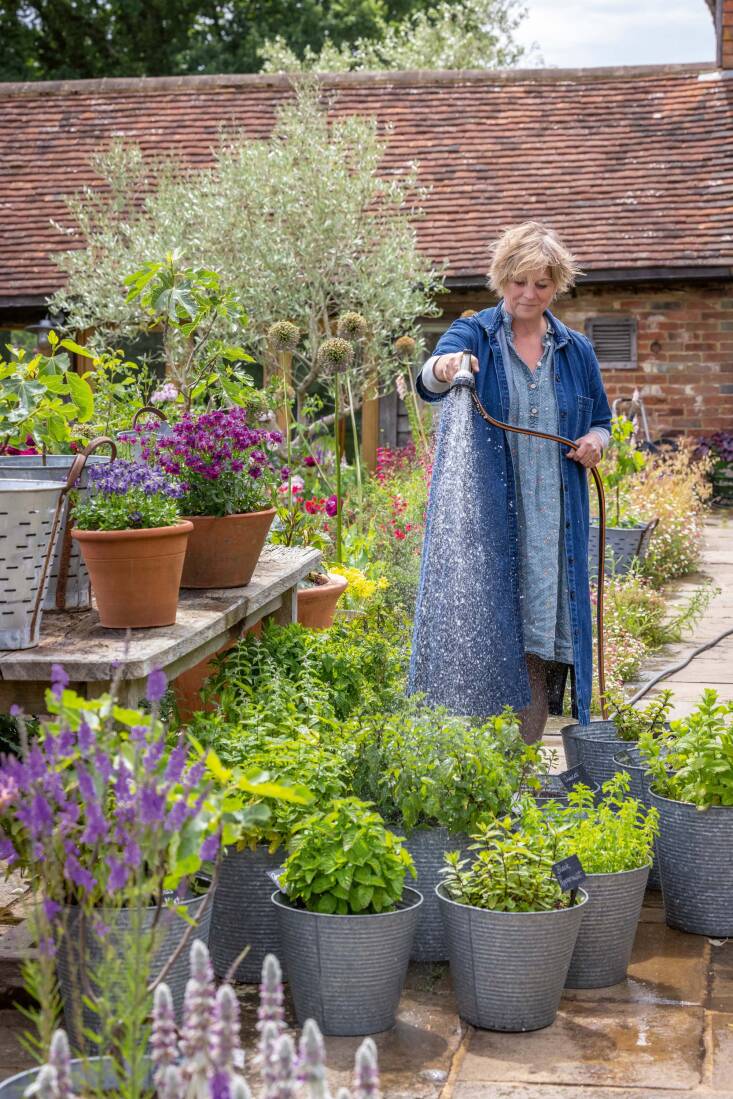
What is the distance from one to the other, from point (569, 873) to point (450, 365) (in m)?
1.68

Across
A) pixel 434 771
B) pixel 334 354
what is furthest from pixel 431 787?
pixel 334 354

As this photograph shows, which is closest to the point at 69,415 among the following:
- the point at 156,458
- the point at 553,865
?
the point at 156,458

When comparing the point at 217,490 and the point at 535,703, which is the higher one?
the point at 217,490

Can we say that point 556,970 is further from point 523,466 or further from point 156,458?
point 156,458

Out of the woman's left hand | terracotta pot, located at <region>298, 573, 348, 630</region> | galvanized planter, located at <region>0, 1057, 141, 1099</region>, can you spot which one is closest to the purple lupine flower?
galvanized planter, located at <region>0, 1057, 141, 1099</region>

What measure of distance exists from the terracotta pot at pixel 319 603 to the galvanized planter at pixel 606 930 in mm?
2509

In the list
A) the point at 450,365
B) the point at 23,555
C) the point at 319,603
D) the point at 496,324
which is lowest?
the point at 319,603

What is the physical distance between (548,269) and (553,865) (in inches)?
74.3

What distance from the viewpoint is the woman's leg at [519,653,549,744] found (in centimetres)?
436

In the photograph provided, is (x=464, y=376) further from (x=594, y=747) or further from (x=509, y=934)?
(x=509, y=934)

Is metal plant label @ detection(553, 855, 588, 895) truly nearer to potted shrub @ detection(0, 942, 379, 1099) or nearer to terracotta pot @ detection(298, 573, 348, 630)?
potted shrub @ detection(0, 942, 379, 1099)

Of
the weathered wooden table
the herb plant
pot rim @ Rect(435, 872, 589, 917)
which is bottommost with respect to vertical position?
pot rim @ Rect(435, 872, 589, 917)

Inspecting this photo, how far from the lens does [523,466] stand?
4211mm

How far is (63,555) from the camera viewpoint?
3.49m
